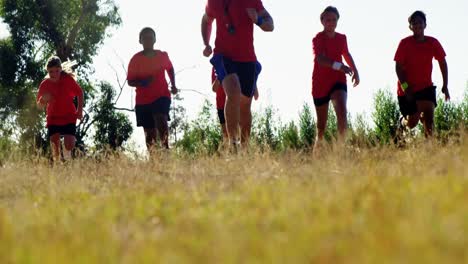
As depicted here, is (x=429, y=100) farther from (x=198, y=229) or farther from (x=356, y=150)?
(x=198, y=229)

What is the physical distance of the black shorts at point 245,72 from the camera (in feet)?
30.2

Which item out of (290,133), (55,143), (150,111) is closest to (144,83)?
(150,111)

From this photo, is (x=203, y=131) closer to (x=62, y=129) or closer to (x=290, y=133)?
(x=290, y=133)

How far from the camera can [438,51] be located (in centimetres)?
1097

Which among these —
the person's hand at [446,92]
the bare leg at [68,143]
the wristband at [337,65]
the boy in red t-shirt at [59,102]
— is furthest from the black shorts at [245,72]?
Answer: the bare leg at [68,143]

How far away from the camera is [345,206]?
3.78 meters

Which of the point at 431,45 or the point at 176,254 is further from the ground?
the point at 431,45

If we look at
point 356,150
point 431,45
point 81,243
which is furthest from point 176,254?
point 431,45

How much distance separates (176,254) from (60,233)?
0.98 m

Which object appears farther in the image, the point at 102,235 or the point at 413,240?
the point at 102,235

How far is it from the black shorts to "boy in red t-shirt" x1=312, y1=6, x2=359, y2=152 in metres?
1.01

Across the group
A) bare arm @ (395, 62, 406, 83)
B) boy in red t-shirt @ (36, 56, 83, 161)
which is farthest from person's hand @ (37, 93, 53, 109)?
bare arm @ (395, 62, 406, 83)

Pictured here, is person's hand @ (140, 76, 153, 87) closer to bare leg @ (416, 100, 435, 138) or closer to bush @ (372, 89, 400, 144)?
bare leg @ (416, 100, 435, 138)

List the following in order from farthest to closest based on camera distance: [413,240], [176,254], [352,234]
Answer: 1. [352,234]
2. [176,254]
3. [413,240]
